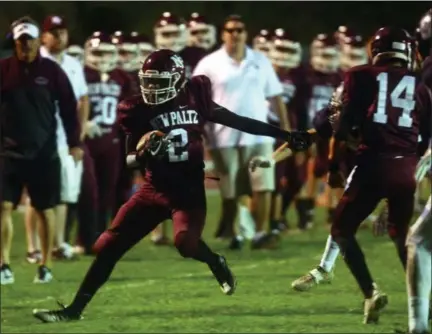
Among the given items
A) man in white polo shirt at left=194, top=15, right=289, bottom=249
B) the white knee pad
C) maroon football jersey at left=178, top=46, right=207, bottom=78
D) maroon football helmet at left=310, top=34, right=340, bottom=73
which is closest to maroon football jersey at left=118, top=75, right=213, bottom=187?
man in white polo shirt at left=194, top=15, right=289, bottom=249

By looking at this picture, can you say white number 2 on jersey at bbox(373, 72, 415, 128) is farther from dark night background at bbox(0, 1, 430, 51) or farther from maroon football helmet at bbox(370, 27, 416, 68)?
dark night background at bbox(0, 1, 430, 51)

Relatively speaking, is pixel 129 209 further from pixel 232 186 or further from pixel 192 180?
pixel 232 186

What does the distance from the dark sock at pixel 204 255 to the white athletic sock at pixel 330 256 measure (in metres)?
0.58

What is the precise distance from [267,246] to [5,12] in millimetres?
5280

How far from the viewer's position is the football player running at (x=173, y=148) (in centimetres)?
544

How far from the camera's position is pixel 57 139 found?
9.05 meters

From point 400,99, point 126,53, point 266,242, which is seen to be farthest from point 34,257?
point 400,99

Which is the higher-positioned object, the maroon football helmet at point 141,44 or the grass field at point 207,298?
the maroon football helmet at point 141,44

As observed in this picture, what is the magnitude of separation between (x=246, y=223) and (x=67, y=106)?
2140 mm

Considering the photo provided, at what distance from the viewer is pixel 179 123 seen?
5531 millimetres

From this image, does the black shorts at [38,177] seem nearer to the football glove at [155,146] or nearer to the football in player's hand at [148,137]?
the football glove at [155,146]

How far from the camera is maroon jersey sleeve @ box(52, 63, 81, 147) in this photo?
809 cm

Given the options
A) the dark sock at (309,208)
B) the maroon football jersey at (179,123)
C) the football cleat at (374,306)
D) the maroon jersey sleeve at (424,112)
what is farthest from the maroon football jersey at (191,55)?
the maroon football jersey at (179,123)

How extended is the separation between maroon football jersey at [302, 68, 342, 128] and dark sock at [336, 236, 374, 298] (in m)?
4.77
